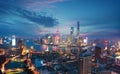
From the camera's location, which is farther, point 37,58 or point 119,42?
point 119,42

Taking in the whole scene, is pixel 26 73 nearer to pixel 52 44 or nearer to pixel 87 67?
pixel 87 67

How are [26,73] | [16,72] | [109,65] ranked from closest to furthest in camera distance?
[26,73] < [16,72] < [109,65]

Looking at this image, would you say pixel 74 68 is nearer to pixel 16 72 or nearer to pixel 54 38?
pixel 16 72

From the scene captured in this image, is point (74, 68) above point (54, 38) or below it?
below

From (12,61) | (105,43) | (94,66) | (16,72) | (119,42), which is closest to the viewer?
(16,72)

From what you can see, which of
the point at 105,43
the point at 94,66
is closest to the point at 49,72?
the point at 94,66

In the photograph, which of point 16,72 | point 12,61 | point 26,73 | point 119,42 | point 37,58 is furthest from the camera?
point 119,42

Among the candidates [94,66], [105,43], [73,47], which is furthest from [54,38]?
[94,66]

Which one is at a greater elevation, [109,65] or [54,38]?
[54,38]

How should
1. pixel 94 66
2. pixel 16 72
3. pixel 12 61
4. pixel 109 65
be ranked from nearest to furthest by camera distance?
pixel 16 72 → pixel 94 66 → pixel 109 65 → pixel 12 61
